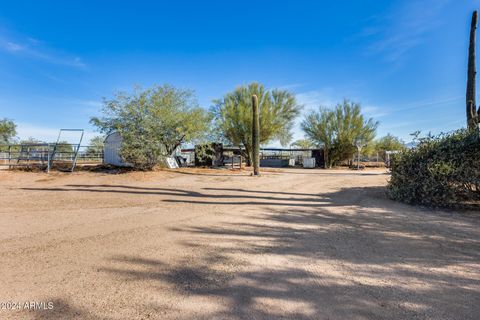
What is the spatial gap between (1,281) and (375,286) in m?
3.71

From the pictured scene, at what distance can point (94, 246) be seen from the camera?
3.39m

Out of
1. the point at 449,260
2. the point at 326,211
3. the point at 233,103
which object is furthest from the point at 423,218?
the point at 233,103

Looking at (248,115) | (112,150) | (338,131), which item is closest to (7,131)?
(112,150)

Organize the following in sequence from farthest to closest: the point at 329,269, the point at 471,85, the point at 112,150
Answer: the point at 112,150 < the point at 471,85 < the point at 329,269

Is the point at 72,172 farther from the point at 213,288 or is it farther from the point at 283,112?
the point at 283,112

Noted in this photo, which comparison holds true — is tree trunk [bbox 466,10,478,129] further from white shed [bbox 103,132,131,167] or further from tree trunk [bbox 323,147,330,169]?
white shed [bbox 103,132,131,167]

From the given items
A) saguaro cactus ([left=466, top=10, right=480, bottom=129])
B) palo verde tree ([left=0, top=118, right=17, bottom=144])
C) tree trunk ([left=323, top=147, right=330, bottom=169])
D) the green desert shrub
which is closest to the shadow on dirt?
the green desert shrub

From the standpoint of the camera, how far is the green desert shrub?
5.92m

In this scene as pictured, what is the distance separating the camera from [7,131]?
30562 mm

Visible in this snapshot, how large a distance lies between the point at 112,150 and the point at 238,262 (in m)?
17.6

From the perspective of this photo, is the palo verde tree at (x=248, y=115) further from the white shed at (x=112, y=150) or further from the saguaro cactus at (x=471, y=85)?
the saguaro cactus at (x=471, y=85)

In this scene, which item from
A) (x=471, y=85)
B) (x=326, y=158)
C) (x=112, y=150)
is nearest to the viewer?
(x=471, y=85)

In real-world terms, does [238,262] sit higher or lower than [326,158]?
lower

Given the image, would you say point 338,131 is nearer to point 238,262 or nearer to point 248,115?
point 248,115
